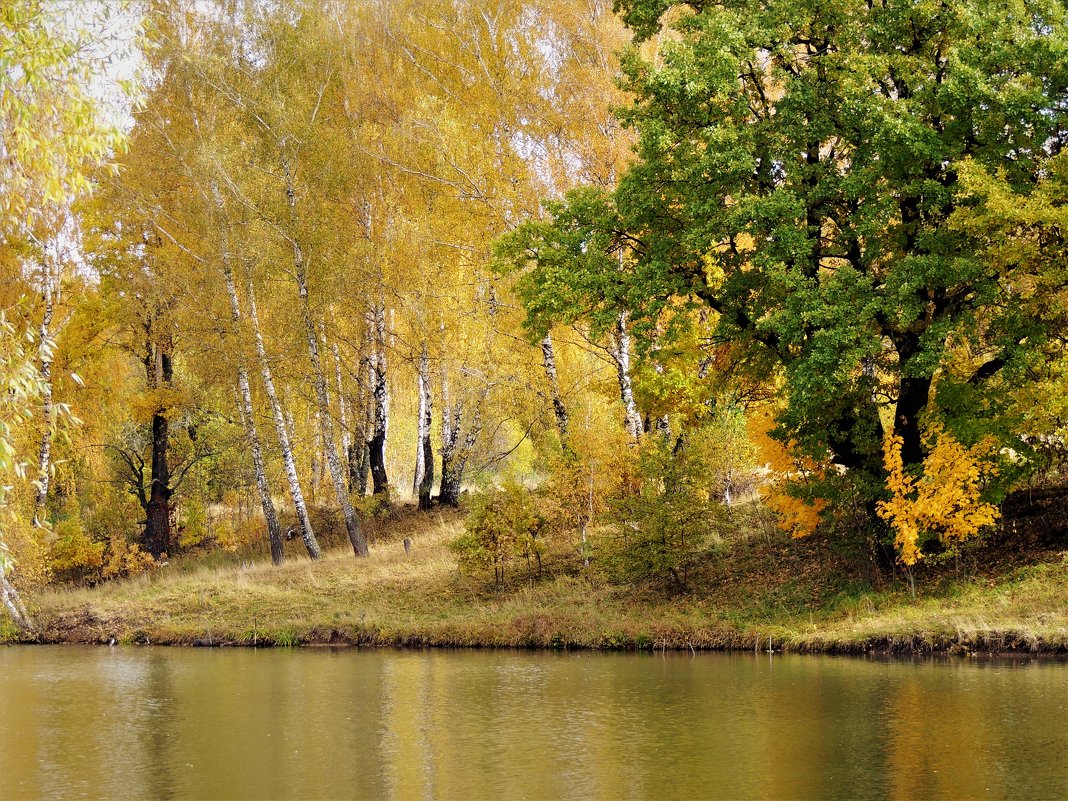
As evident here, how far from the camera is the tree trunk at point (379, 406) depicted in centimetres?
3316

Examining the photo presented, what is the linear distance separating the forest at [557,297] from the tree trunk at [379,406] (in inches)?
7.7

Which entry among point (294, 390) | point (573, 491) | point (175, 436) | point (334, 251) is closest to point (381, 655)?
point (573, 491)

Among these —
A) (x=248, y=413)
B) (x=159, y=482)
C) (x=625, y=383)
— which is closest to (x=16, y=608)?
(x=248, y=413)

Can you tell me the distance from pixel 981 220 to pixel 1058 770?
32.7ft

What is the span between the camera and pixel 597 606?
2272 centimetres

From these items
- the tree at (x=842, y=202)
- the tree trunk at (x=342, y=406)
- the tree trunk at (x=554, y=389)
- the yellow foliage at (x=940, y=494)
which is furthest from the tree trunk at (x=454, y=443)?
the yellow foliage at (x=940, y=494)

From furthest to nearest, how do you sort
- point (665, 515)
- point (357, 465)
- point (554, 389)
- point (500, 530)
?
point (357, 465) < point (554, 389) < point (500, 530) < point (665, 515)

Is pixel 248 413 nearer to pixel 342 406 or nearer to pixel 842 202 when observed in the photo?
pixel 342 406

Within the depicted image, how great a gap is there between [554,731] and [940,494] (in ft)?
30.3

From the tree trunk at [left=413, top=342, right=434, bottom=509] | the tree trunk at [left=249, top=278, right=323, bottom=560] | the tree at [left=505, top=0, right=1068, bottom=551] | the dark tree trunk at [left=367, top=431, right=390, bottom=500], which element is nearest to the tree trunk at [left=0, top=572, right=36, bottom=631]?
the tree trunk at [left=249, top=278, right=323, bottom=560]

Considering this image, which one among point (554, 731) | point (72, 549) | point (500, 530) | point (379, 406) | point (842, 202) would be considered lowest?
point (554, 731)

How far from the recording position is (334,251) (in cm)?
2997

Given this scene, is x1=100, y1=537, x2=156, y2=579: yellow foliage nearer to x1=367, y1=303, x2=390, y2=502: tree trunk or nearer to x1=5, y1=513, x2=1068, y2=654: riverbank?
x1=5, y1=513, x2=1068, y2=654: riverbank

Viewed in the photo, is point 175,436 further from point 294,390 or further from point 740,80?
point 740,80
